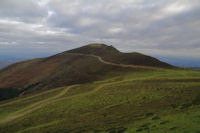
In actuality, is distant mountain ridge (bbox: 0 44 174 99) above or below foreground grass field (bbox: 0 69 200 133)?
Answer: above

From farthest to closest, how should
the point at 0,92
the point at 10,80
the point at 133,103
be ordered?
the point at 10,80 < the point at 0,92 < the point at 133,103

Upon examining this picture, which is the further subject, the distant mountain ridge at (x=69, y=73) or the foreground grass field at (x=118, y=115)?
the distant mountain ridge at (x=69, y=73)

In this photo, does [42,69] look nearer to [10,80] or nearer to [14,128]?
[10,80]

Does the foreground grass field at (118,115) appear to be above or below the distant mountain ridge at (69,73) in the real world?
below

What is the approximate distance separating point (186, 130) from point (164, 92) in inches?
643

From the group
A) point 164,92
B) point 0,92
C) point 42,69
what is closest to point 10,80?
point 42,69

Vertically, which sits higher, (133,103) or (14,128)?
(133,103)

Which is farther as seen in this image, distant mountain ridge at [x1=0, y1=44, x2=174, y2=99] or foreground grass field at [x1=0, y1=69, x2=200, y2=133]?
distant mountain ridge at [x1=0, y1=44, x2=174, y2=99]

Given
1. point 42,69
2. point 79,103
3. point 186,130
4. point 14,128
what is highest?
point 42,69

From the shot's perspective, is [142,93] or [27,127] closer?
[27,127]

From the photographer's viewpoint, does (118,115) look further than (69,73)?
No

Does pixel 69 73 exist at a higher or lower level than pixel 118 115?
higher

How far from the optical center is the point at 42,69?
9025 centimetres

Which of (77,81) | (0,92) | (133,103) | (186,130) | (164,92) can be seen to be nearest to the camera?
(186,130)
